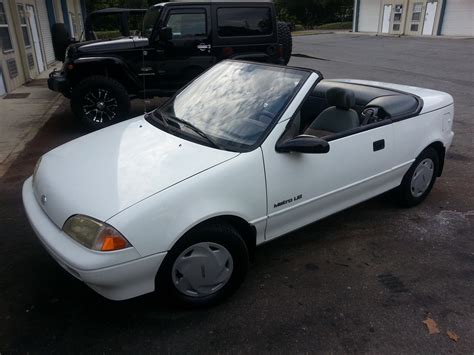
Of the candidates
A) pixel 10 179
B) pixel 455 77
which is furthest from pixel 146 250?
pixel 455 77

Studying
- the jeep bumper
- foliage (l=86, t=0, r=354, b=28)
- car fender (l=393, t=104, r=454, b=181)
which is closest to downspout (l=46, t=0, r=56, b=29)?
the jeep bumper

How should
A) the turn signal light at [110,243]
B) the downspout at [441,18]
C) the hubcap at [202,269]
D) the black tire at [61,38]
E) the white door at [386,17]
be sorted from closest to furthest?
the turn signal light at [110,243], the hubcap at [202,269], the black tire at [61,38], the downspout at [441,18], the white door at [386,17]

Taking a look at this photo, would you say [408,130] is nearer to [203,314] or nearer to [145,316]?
[203,314]

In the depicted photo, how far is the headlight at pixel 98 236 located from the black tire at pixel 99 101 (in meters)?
4.84

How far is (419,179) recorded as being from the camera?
3982mm

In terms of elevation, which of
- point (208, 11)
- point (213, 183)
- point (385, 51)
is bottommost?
point (385, 51)

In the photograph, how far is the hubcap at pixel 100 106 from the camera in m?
6.72

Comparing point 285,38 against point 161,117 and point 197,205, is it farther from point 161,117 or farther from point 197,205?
point 197,205

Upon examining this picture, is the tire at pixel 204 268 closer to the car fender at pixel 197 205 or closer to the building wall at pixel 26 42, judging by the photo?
the car fender at pixel 197 205

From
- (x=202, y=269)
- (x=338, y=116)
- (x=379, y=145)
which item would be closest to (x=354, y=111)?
(x=338, y=116)

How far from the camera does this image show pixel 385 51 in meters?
19.6

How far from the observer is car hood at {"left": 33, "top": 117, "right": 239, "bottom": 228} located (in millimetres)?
2389

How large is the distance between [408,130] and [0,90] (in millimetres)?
9192

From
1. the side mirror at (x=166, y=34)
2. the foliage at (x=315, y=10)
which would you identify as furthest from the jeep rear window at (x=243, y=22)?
the foliage at (x=315, y=10)
